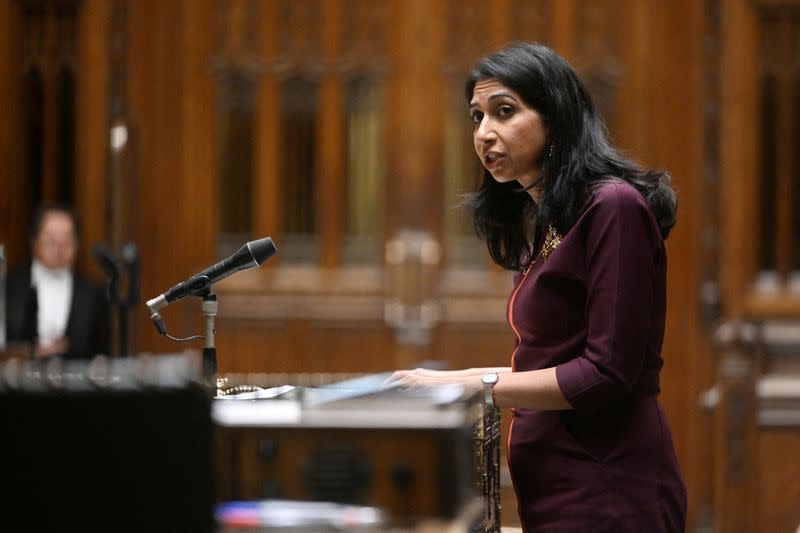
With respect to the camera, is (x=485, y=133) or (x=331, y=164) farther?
(x=331, y=164)

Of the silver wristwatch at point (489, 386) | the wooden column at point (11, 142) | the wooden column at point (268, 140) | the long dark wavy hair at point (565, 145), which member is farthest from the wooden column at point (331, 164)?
the silver wristwatch at point (489, 386)

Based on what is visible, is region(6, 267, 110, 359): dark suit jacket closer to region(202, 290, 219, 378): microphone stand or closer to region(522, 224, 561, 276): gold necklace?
region(202, 290, 219, 378): microphone stand

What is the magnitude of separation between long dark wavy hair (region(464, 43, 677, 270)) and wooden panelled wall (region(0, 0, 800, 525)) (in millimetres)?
3385

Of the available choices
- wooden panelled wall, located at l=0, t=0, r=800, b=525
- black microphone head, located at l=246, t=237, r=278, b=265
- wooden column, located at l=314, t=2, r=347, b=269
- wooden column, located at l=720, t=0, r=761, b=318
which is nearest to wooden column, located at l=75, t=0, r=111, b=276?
wooden panelled wall, located at l=0, t=0, r=800, b=525

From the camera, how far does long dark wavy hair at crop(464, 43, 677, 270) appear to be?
1995 millimetres

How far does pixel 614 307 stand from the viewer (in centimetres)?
187

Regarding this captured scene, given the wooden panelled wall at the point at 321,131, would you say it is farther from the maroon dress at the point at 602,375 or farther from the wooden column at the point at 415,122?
the maroon dress at the point at 602,375

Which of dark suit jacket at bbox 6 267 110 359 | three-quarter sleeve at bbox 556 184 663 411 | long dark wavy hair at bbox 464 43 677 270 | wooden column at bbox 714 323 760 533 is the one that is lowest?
wooden column at bbox 714 323 760 533

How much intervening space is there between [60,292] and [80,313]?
0.17m

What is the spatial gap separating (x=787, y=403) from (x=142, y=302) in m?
3.02

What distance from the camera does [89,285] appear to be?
17.0 ft

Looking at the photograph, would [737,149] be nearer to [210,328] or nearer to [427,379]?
[210,328]

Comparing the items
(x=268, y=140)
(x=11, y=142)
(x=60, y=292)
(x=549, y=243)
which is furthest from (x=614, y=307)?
(x=11, y=142)

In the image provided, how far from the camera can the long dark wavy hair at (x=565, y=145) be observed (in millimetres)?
1995
